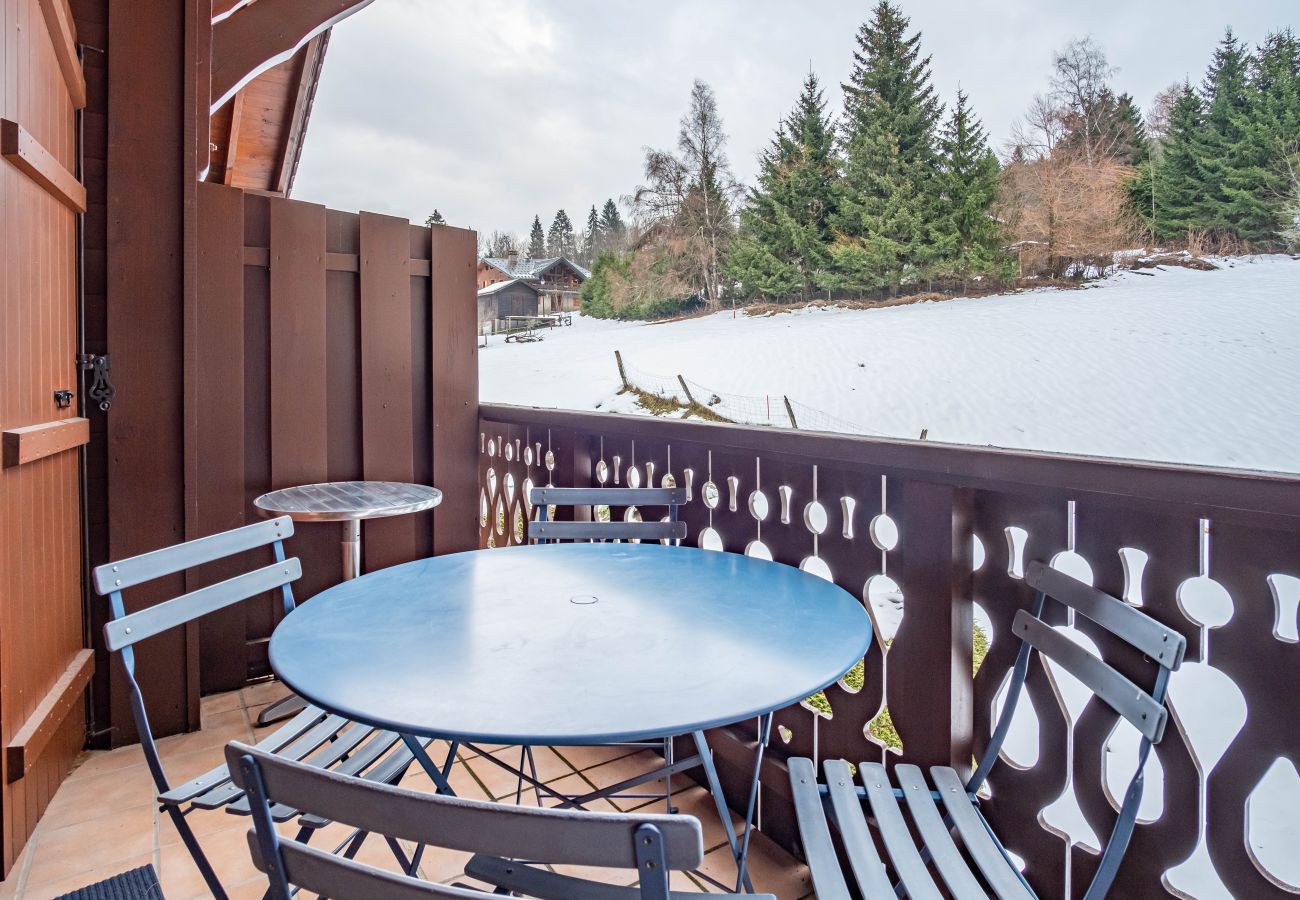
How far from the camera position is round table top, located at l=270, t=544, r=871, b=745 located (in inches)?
37.6

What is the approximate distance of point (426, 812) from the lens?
0.61m

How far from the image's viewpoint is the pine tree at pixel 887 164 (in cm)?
1353

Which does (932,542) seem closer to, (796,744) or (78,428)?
(796,744)

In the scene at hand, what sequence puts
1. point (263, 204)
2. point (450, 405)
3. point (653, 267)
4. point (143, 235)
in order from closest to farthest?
point (143, 235) → point (263, 204) → point (450, 405) → point (653, 267)

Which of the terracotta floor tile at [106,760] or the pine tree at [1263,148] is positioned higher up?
the pine tree at [1263,148]

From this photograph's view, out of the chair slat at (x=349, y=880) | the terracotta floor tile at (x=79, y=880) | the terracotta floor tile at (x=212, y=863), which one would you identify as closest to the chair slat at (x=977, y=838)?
the chair slat at (x=349, y=880)

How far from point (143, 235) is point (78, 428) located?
0.72 metres

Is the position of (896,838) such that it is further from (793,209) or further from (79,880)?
(793,209)

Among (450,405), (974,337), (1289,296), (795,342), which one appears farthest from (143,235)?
(974,337)

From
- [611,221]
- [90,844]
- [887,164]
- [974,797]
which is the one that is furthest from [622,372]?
[887,164]

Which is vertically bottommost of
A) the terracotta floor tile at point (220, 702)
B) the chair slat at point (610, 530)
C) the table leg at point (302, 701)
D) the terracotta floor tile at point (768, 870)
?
the terracotta floor tile at point (768, 870)

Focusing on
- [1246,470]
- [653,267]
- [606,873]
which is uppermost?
[653,267]

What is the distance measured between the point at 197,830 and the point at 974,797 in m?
2.00

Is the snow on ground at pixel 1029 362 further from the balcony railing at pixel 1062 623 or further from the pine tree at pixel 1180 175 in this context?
the balcony railing at pixel 1062 623
